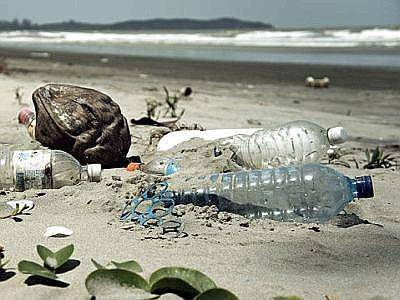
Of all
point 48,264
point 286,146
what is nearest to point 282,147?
point 286,146

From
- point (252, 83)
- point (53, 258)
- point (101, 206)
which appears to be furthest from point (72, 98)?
point (252, 83)

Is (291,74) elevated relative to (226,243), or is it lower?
lower

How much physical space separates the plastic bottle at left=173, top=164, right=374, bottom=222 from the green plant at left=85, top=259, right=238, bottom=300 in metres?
0.87

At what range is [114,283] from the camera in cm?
194

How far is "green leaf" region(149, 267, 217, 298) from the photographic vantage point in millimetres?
1959

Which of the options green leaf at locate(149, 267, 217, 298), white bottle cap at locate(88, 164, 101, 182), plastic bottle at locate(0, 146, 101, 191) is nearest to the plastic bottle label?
plastic bottle at locate(0, 146, 101, 191)

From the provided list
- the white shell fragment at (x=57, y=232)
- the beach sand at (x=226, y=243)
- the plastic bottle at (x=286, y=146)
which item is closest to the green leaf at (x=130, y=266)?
the beach sand at (x=226, y=243)

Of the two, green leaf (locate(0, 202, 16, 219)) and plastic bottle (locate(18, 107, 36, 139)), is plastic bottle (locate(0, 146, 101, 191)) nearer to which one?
green leaf (locate(0, 202, 16, 219))

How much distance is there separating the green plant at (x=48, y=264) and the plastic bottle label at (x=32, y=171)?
103 centimetres

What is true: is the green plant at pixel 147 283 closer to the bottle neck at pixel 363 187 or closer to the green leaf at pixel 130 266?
the green leaf at pixel 130 266

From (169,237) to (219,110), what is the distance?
473 cm

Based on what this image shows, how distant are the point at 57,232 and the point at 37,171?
0.77 metres

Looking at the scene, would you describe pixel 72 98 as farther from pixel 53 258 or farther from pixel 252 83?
pixel 252 83

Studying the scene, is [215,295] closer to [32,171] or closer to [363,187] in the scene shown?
[363,187]
